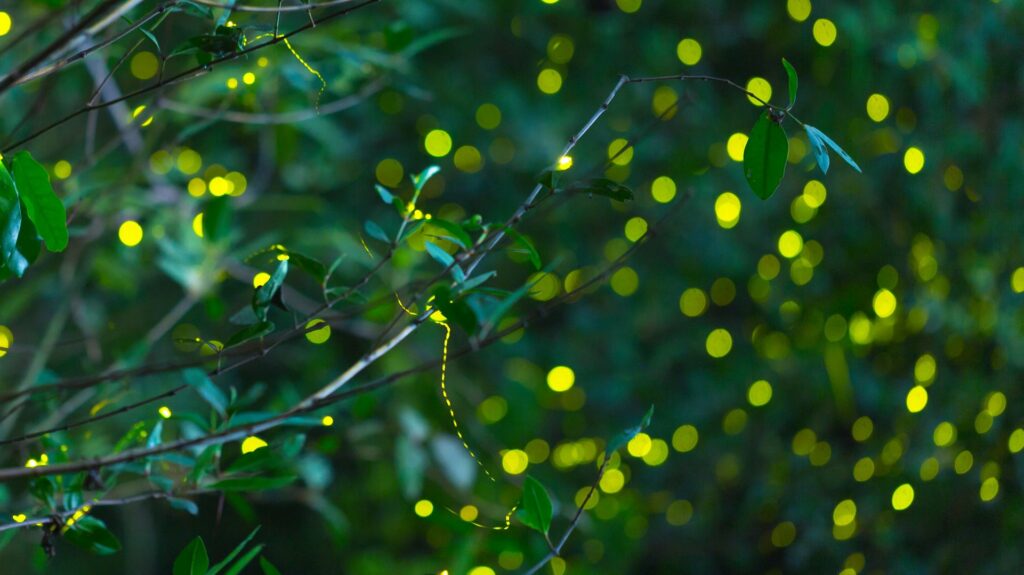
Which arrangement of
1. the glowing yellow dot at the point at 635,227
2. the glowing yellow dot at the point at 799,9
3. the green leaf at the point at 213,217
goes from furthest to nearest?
1. the glowing yellow dot at the point at 635,227
2. the glowing yellow dot at the point at 799,9
3. the green leaf at the point at 213,217

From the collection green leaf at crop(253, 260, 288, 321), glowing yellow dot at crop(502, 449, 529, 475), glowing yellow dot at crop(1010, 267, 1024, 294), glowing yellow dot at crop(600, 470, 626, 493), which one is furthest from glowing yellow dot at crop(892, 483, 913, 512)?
green leaf at crop(253, 260, 288, 321)

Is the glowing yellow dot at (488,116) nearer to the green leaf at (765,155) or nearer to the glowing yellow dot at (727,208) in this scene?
the glowing yellow dot at (727,208)

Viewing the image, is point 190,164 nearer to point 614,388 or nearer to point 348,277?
point 348,277

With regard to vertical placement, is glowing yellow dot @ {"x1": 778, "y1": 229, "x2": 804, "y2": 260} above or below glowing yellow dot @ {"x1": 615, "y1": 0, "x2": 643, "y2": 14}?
below

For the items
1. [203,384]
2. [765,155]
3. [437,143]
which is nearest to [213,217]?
[203,384]

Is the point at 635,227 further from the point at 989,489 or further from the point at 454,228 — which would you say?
the point at 454,228

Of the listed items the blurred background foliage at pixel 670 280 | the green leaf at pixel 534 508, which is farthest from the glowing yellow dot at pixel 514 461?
the green leaf at pixel 534 508

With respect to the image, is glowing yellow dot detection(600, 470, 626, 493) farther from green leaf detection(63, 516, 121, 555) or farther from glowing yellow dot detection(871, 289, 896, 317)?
green leaf detection(63, 516, 121, 555)
